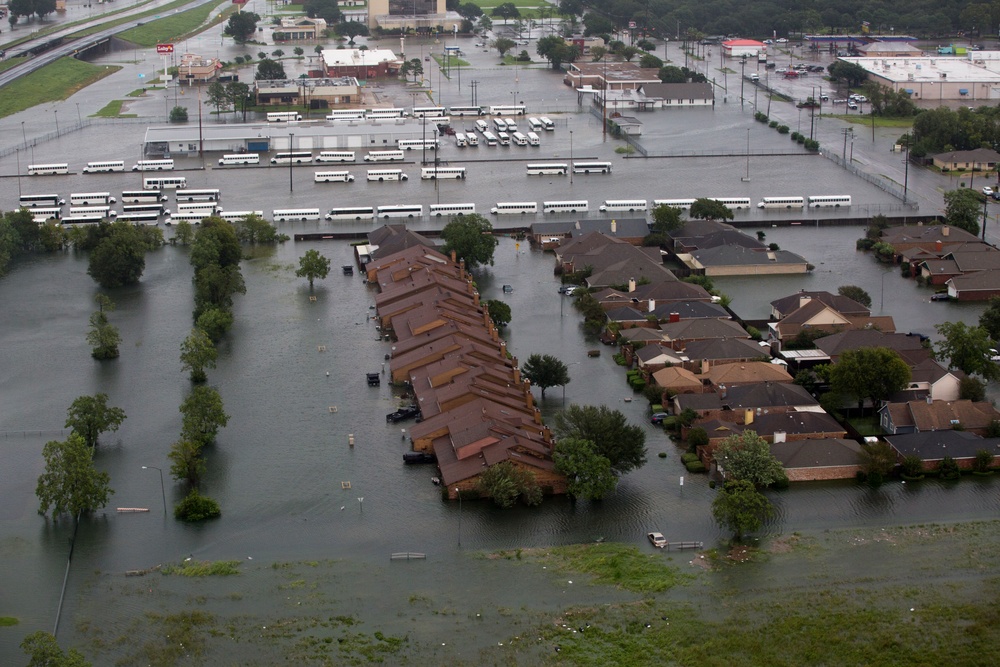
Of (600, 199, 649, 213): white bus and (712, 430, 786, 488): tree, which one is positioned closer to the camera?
(712, 430, 786, 488): tree

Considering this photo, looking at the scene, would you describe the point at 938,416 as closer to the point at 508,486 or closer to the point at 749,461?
the point at 749,461

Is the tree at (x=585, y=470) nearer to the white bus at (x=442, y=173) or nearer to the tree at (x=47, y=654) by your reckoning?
the tree at (x=47, y=654)

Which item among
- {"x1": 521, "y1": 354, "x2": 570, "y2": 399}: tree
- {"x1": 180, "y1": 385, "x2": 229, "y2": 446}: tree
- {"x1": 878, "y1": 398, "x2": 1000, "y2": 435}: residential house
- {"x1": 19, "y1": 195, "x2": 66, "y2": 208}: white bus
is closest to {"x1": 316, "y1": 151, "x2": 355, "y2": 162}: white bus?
{"x1": 19, "y1": 195, "x2": 66, "y2": 208}: white bus

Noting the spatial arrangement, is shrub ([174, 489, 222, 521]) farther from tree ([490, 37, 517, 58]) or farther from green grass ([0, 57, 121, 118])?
tree ([490, 37, 517, 58])

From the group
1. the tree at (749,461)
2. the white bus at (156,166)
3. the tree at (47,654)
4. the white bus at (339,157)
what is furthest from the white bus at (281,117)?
the tree at (47,654)

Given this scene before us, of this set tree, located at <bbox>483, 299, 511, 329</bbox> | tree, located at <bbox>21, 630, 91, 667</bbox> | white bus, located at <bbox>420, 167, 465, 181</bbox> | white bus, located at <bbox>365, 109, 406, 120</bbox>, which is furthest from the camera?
white bus, located at <bbox>365, 109, 406, 120</bbox>

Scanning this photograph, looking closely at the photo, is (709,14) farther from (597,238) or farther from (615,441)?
(615,441)

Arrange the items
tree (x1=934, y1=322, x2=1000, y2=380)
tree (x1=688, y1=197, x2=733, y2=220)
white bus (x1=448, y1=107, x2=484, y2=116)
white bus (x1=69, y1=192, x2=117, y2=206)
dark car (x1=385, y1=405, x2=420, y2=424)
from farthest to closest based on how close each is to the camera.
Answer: white bus (x1=448, y1=107, x2=484, y2=116), white bus (x1=69, y1=192, x2=117, y2=206), tree (x1=688, y1=197, x2=733, y2=220), tree (x1=934, y1=322, x2=1000, y2=380), dark car (x1=385, y1=405, x2=420, y2=424)
